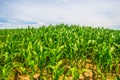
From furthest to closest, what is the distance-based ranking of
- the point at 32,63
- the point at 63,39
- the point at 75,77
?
1. the point at 63,39
2. the point at 32,63
3. the point at 75,77

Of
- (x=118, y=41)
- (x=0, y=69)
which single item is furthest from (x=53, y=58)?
(x=118, y=41)

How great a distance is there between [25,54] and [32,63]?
62 centimetres

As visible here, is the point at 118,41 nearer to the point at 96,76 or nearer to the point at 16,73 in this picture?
the point at 96,76

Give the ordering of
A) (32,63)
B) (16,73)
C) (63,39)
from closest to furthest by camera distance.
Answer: (32,63)
(16,73)
(63,39)

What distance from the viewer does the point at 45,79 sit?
430 centimetres

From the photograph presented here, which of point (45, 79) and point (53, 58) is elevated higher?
point (53, 58)

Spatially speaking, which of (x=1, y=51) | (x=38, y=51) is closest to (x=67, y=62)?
(x=38, y=51)

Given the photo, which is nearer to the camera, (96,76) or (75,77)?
(75,77)

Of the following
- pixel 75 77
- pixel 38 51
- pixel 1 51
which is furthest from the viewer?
pixel 1 51

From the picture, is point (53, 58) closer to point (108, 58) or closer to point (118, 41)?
point (108, 58)

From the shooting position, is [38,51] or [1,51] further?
[1,51]

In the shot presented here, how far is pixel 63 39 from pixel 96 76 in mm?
2135

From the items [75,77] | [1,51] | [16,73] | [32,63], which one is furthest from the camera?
[1,51]

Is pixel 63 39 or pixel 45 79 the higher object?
pixel 63 39
